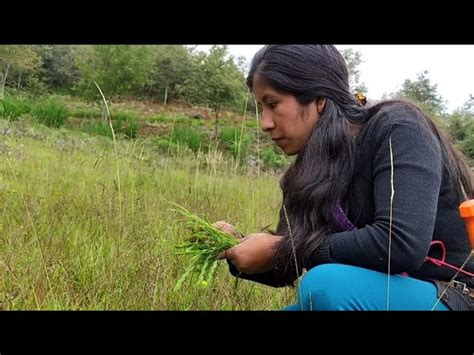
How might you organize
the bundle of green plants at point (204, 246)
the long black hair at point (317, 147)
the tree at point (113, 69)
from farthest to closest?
the tree at point (113, 69), the bundle of green plants at point (204, 246), the long black hair at point (317, 147)

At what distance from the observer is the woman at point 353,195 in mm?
1412

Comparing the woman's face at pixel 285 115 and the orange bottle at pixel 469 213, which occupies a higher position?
the woman's face at pixel 285 115

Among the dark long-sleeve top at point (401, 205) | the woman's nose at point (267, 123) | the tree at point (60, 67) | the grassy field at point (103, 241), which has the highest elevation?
the tree at point (60, 67)

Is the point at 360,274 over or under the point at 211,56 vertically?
under

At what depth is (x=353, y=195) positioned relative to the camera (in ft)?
5.16

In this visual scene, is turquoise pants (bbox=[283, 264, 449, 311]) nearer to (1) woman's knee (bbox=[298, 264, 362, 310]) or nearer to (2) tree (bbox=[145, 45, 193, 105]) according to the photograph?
(1) woman's knee (bbox=[298, 264, 362, 310])

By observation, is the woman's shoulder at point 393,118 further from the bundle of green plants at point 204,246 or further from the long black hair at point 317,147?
the bundle of green plants at point 204,246

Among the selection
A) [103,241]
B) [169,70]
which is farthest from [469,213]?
[169,70]

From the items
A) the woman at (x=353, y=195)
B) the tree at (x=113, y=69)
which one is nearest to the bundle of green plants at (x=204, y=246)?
the woman at (x=353, y=195)

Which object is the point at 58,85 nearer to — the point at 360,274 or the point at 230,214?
the point at 230,214

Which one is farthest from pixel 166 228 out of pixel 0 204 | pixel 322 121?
pixel 322 121

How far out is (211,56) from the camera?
13.6m
